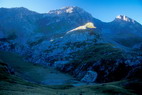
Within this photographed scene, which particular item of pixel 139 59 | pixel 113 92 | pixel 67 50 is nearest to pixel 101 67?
pixel 139 59

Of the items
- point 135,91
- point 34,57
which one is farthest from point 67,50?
point 135,91

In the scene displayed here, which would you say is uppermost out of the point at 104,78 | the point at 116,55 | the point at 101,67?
the point at 116,55

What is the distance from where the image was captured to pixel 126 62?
369ft

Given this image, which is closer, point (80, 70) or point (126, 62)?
point (126, 62)

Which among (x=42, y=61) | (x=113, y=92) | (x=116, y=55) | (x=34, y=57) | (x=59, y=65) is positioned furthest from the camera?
(x=34, y=57)

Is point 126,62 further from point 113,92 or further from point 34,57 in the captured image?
point 34,57

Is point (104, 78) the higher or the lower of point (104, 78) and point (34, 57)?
the lower

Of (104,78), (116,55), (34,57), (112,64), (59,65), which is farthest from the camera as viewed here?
(34,57)

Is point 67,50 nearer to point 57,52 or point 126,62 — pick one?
point 57,52

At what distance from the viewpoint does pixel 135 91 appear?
2381 inches

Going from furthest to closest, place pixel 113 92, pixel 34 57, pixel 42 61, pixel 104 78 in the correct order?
pixel 34 57 → pixel 42 61 → pixel 104 78 → pixel 113 92

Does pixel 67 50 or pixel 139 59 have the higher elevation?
pixel 67 50

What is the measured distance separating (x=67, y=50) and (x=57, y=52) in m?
14.3

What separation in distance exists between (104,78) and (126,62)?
22.2 meters
